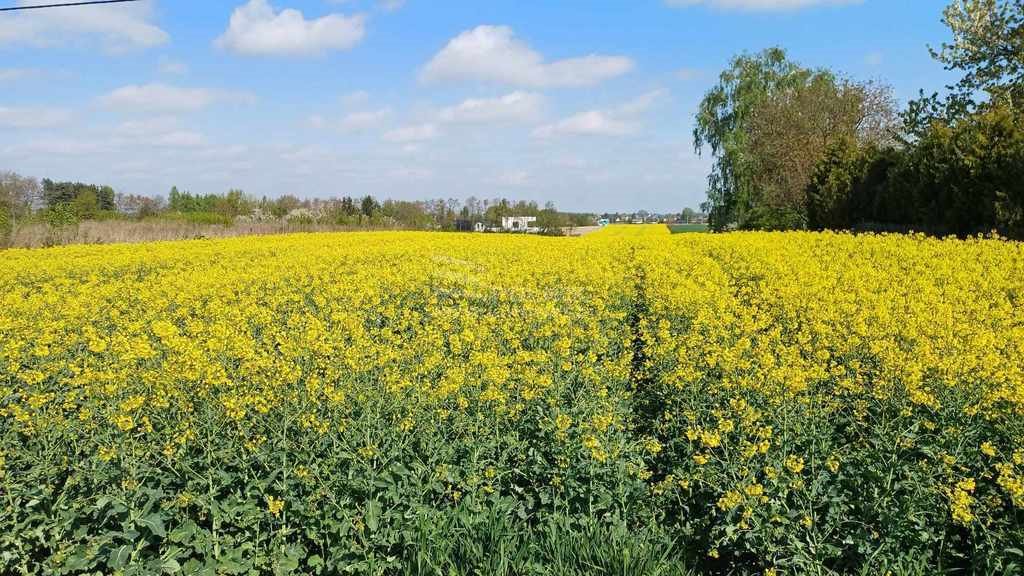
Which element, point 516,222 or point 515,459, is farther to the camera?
point 516,222

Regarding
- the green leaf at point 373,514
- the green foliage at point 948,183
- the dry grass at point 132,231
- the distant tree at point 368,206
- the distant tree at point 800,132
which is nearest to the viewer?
the green leaf at point 373,514

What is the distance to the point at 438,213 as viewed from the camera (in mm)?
65125

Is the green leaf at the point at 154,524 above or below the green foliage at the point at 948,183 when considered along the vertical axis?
below

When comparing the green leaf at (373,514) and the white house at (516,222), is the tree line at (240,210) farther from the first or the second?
the green leaf at (373,514)

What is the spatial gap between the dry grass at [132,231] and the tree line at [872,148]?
25.3 meters

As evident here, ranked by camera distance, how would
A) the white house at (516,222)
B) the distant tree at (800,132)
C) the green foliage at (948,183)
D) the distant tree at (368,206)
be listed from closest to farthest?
the green foliage at (948,183)
the distant tree at (800,132)
the distant tree at (368,206)
the white house at (516,222)

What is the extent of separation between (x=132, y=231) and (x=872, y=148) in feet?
105

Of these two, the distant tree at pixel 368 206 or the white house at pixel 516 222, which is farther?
the white house at pixel 516 222

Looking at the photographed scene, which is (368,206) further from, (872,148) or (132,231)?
(872,148)

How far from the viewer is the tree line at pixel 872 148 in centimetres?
1511

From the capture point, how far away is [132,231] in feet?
98.9

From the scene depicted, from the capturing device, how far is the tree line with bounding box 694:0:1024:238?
15.1 meters

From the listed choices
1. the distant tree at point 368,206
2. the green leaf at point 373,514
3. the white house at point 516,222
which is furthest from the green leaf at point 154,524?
the white house at point 516,222

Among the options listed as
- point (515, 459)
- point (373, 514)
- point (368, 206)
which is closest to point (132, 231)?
point (368, 206)
